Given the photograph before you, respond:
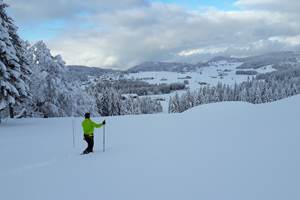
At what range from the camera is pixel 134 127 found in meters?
19.0

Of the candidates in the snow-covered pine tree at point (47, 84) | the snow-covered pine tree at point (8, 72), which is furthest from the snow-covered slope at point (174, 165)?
the snow-covered pine tree at point (47, 84)

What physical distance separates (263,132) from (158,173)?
5.27 metres

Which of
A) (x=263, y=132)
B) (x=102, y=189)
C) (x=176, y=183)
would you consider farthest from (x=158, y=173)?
(x=263, y=132)

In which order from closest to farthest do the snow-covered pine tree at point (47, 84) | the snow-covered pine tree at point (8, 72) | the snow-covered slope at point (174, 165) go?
the snow-covered slope at point (174, 165)
the snow-covered pine tree at point (8, 72)
the snow-covered pine tree at point (47, 84)

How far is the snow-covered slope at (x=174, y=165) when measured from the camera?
6.96 m

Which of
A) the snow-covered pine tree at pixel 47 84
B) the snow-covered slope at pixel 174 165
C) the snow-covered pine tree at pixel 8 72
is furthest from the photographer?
the snow-covered pine tree at pixel 47 84

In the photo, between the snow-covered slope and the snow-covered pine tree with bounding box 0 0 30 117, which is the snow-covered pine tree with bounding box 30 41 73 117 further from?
the snow-covered slope

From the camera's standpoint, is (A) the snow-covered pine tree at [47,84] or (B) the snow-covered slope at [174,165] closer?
(B) the snow-covered slope at [174,165]

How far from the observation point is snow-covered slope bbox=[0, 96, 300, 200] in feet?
22.8

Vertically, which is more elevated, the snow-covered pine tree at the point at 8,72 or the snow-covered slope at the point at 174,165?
the snow-covered pine tree at the point at 8,72

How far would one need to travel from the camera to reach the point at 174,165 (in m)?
8.90

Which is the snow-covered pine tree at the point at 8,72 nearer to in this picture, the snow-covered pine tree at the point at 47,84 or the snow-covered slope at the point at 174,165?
the snow-covered slope at the point at 174,165

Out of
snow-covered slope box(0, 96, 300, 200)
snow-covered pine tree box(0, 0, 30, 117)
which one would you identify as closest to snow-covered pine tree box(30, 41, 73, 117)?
snow-covered pine tree box(0, 0, 30, 117)

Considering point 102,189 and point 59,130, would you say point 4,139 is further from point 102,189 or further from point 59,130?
point 102,189
